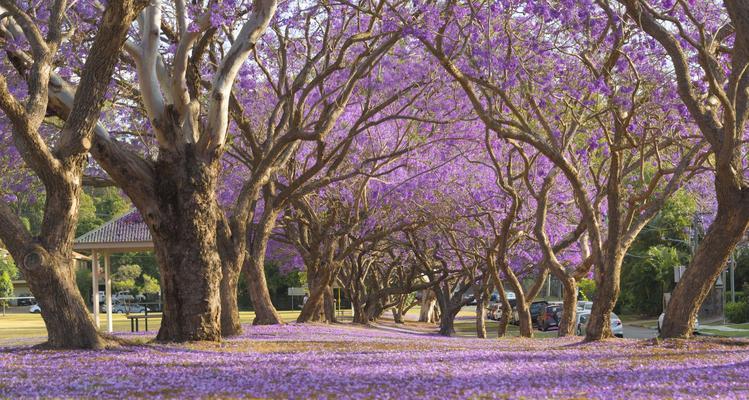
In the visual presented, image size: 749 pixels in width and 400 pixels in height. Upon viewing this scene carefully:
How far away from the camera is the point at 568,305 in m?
19.9

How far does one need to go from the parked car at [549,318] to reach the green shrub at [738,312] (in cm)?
712

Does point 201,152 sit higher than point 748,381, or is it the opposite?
point 201,152

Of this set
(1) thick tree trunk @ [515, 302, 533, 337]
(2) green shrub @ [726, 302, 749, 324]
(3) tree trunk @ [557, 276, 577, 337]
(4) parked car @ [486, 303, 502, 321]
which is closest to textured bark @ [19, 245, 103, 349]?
(3) tree trunk @ [557, 276, 577, 337]

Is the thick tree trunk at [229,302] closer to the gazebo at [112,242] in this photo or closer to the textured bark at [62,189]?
the textured bark at [62,189]

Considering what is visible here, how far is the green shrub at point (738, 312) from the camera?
39.6 m

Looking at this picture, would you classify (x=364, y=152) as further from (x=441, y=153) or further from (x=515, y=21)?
(x=515, y=21)

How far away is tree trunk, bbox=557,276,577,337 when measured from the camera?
61.7ft

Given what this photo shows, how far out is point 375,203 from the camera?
83.3 feet

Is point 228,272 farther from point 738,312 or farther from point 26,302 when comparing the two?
point 26,302

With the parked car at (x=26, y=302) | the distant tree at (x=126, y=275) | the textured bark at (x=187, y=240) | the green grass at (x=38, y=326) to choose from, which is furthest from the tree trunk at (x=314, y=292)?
the parked car at (x=26, y=302)

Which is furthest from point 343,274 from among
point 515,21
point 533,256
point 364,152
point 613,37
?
point 613,37

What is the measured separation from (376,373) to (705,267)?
544 centimetres

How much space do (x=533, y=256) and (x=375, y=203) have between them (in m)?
6.90

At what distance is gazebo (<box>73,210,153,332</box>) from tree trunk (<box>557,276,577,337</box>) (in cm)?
1256
